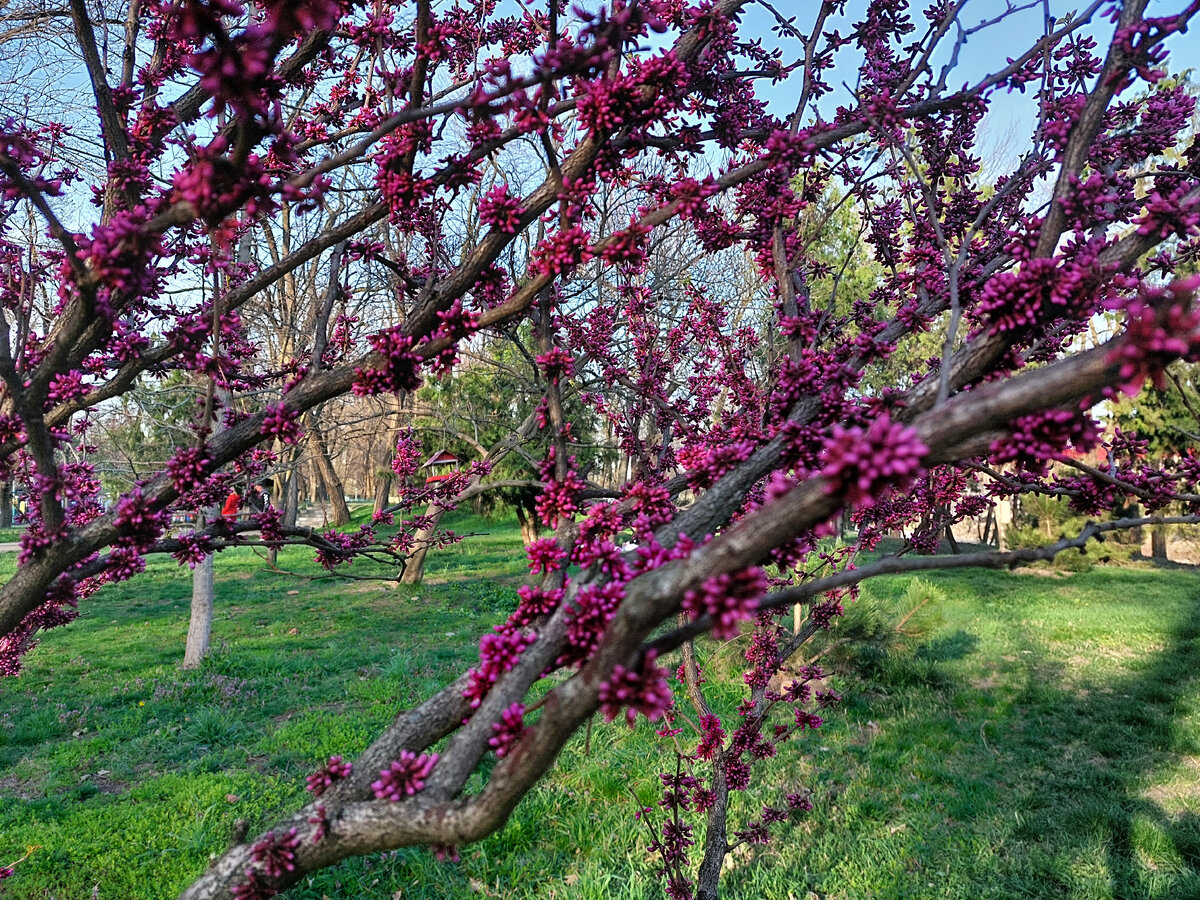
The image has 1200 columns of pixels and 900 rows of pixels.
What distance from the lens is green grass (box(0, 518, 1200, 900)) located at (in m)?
4.91

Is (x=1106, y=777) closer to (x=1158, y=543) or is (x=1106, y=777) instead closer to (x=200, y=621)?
(x=200, y=621)

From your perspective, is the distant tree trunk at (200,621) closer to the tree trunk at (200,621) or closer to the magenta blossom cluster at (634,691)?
the tree trunk at (200,621)

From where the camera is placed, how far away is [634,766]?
256 inches

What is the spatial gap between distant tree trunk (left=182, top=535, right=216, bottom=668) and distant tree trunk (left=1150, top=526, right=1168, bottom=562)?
22.2 metres

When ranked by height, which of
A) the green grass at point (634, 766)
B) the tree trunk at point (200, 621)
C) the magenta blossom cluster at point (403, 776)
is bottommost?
the green grass at point (634, 766)

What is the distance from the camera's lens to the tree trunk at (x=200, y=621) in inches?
375

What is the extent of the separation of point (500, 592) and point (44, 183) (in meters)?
13.4

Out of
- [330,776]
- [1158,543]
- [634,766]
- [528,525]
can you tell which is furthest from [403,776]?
[1158,543]

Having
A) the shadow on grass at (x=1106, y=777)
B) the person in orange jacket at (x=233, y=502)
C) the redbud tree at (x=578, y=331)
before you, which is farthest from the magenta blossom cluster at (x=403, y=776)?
the shadow on grass at (x=1106, y=777)

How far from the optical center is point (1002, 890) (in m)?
4.67

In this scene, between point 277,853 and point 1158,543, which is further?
point 1158,543

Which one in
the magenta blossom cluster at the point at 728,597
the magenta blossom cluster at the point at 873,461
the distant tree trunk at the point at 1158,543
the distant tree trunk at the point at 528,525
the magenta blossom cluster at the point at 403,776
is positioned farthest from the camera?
the distant tree trunk at the point at 528,525

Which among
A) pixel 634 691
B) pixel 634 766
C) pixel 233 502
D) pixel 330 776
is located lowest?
pixel 634 766

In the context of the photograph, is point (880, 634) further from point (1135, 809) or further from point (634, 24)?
point (634, 24)
